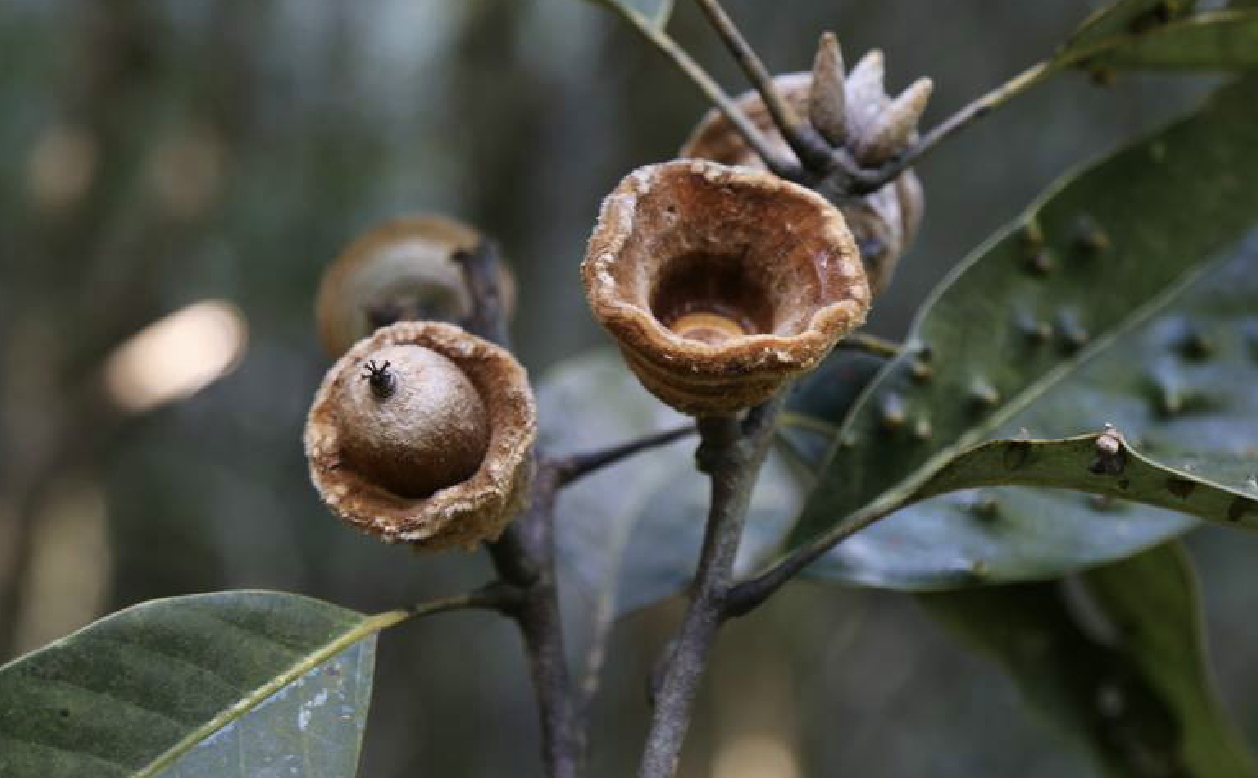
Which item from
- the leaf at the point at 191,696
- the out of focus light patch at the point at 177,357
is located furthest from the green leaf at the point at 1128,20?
the out of focus light patch at the point at 177,357

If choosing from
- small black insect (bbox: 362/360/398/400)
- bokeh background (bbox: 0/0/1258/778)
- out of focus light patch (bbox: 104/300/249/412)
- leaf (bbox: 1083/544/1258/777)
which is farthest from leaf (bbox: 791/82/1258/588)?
bokeh background (bbox: 0/0/1258/778)

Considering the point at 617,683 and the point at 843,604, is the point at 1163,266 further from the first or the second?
the point at 843,604

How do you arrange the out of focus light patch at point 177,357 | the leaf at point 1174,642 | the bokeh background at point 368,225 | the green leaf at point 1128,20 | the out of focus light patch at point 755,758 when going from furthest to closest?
1. the out of focus light patch at point 755,758
2. the bokeh background at point 368,225
3. the out of focus light patch at point 177,357
4. the leaf at point 1174,642
5. the green leaf at point 1128,20

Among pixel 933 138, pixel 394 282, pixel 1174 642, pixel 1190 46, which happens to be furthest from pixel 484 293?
pixel 1174 642

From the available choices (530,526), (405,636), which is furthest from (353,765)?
(405,636)

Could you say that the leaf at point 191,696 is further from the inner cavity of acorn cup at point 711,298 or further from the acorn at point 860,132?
the acorn at point 860,132

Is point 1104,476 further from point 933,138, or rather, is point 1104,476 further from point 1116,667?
point 1116,667
